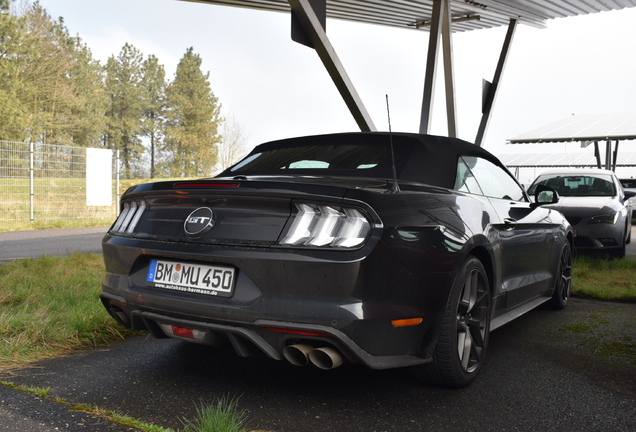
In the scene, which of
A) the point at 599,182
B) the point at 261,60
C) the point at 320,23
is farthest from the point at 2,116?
the point at 599,182

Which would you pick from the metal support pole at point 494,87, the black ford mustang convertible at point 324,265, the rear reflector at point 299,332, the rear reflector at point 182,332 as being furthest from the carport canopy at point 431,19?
the rear reflector at point 299,332

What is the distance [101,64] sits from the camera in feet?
174

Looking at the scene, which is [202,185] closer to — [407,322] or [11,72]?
[407,322]

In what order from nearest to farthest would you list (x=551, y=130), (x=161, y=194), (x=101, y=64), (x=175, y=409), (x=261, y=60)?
(x=175, y=409)
(x=161, y=194)
(x=551, y=130)
(x=261, y=60)
(x=101, y=64)

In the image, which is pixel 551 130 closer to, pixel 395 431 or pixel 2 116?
pixel 395 431

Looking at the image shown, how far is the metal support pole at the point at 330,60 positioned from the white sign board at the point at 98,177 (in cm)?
918

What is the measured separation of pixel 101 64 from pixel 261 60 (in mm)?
16271

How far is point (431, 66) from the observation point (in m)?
10.8

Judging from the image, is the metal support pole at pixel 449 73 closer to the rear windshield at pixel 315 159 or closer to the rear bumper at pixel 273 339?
the rear windshield at pixel 315 159

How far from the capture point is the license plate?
2576 millimetres

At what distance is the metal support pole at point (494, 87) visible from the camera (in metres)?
12.7

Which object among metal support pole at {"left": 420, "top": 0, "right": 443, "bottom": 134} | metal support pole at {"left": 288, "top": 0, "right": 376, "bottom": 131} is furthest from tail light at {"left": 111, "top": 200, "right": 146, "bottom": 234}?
metal support pole at {"left": 420, "top": 0, "right": 443, "bottom": 134}

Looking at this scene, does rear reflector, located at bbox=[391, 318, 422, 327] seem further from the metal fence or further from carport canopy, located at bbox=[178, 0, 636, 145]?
the metal fence

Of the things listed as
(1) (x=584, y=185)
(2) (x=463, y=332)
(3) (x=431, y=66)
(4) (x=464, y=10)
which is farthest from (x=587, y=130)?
(2) (x=463, y=332)
